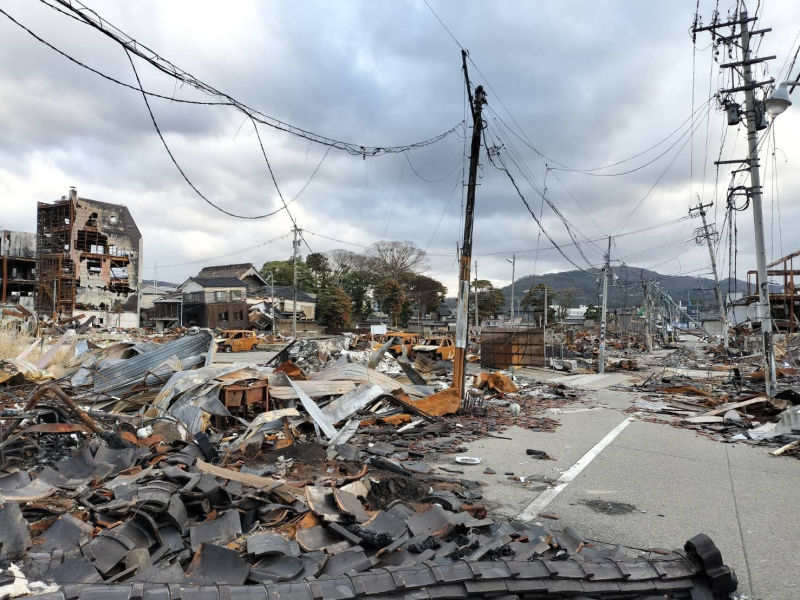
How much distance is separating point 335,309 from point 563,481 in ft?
154

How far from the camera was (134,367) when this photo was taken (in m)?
10.7

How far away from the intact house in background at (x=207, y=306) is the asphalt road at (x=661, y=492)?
4016 cm

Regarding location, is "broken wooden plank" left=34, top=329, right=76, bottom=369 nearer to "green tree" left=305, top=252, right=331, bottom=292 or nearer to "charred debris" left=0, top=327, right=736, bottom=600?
"charred debris" left=0, top=327, right=736, bottom=600

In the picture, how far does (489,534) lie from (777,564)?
2.31 m

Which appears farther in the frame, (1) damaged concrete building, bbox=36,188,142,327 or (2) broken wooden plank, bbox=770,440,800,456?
(1) damaged concrete building, bbox=36,188,142,327

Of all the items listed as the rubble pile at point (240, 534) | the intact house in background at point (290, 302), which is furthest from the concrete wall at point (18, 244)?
the rubble pile at point (240, 534)

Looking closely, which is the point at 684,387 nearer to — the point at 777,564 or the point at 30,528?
the point at 777,564

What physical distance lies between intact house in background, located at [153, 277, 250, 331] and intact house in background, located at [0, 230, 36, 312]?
38.0 feet

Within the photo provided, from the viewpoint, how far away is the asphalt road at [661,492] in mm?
4445

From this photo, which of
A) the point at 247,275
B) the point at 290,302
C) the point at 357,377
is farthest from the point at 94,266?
the point at 357,377

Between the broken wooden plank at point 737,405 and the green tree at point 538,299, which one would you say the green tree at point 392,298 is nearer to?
the green tree at point 538,299

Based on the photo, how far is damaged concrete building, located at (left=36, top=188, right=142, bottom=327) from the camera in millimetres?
48281

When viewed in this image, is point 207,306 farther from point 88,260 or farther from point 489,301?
point 489,301

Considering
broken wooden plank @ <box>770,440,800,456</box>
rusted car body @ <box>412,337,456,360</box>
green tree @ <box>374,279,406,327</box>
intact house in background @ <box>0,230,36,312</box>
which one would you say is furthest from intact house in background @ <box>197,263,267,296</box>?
broken wooden plank @ <box>770,440,800,456</box>
